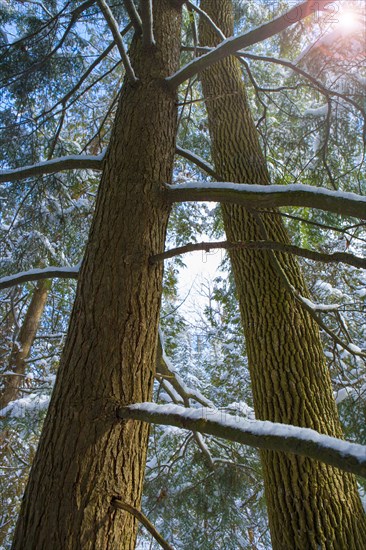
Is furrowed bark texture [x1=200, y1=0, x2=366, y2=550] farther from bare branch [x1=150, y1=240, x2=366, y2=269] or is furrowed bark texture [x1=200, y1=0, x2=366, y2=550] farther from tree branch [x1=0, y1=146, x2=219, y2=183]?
tree branch [x1=0, y1=146, x2=219, y2=183]

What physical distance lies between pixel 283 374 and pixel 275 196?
151 centimetres

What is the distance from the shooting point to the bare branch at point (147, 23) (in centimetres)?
191

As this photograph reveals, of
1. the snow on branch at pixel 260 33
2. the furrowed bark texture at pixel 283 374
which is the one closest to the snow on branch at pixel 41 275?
the furrowed bark texture at pixel 283 374

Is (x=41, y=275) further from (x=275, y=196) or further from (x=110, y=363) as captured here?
(x=275, y=196)

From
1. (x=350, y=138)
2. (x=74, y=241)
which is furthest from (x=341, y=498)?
(x=74, y=241)

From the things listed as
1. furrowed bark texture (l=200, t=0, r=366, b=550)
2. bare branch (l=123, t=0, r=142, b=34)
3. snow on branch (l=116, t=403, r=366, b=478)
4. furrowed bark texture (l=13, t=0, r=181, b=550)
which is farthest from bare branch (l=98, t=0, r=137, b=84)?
snow on branch (l=116, t=403, r=366, b=478)

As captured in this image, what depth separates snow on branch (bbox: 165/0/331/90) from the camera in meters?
1.68

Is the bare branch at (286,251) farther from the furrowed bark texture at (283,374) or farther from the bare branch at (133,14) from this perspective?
the bare branch at (133,14)

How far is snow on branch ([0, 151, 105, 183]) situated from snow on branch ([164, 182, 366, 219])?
20.3 inches

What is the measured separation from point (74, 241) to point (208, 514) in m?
3.54

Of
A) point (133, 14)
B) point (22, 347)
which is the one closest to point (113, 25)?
point (133, 14)

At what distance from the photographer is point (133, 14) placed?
207 centimetres

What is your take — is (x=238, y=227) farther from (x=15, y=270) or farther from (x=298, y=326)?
(x=15, y=270)

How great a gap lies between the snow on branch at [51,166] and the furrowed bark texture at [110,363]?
13cm
